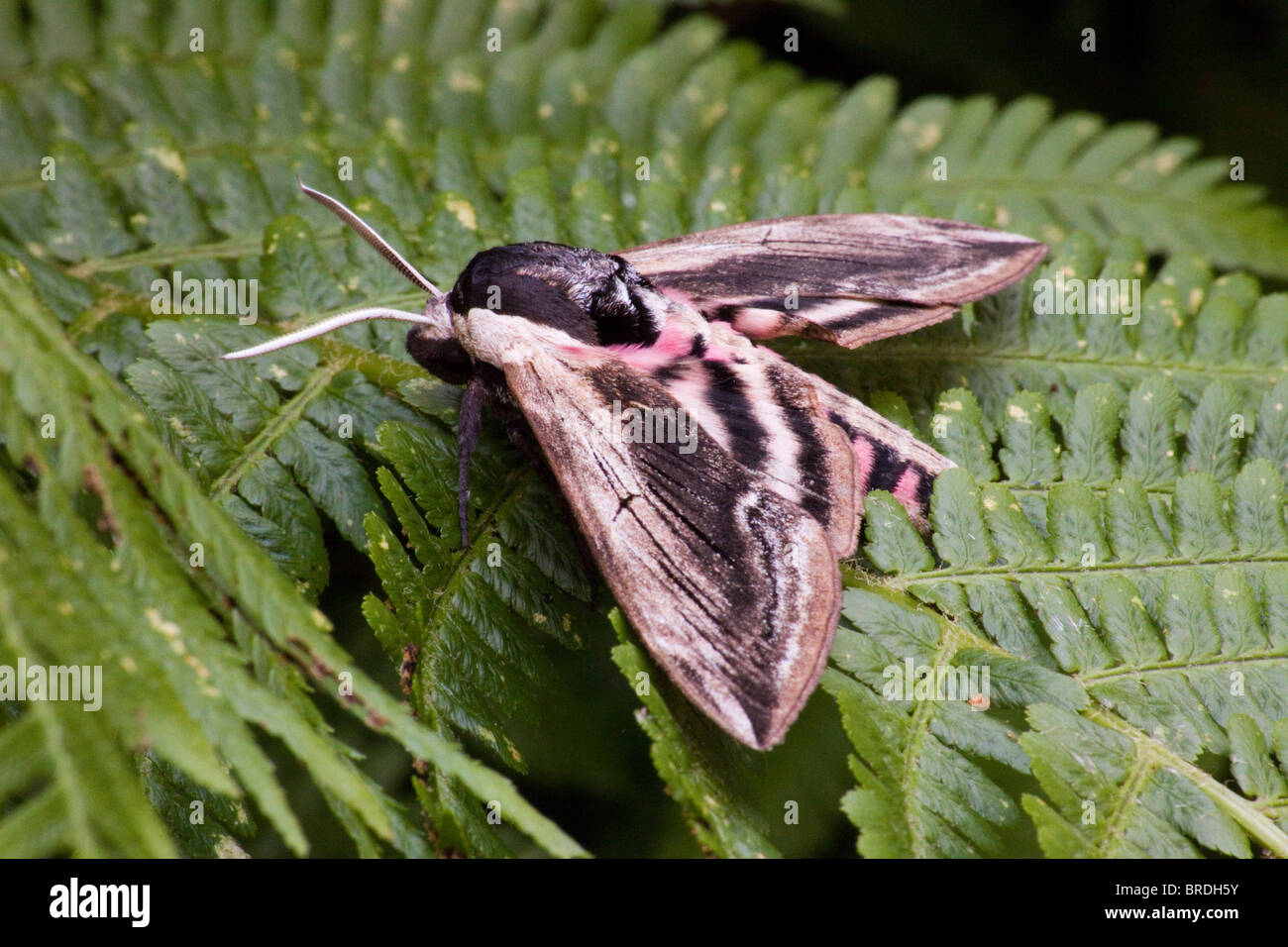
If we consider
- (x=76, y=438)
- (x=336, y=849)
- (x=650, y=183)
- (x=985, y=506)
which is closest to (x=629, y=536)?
(x=985, y=506)

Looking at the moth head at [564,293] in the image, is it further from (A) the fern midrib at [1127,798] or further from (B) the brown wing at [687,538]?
(A) the fern midrib at [1127,798]

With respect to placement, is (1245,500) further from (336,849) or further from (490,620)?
(336,849)

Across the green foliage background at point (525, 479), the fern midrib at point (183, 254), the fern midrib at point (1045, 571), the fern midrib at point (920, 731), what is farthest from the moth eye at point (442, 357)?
the fern midrib at point (920, 731)

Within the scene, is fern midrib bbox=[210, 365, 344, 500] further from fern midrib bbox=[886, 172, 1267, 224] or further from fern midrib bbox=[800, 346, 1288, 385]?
fern midrib bbox=[886, 172, 1267, 224]

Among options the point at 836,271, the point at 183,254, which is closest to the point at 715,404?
the point at 836,271

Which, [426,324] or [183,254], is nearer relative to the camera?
[426,324]

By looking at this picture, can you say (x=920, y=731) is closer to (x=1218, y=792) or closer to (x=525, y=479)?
(x=1218, y=792)
